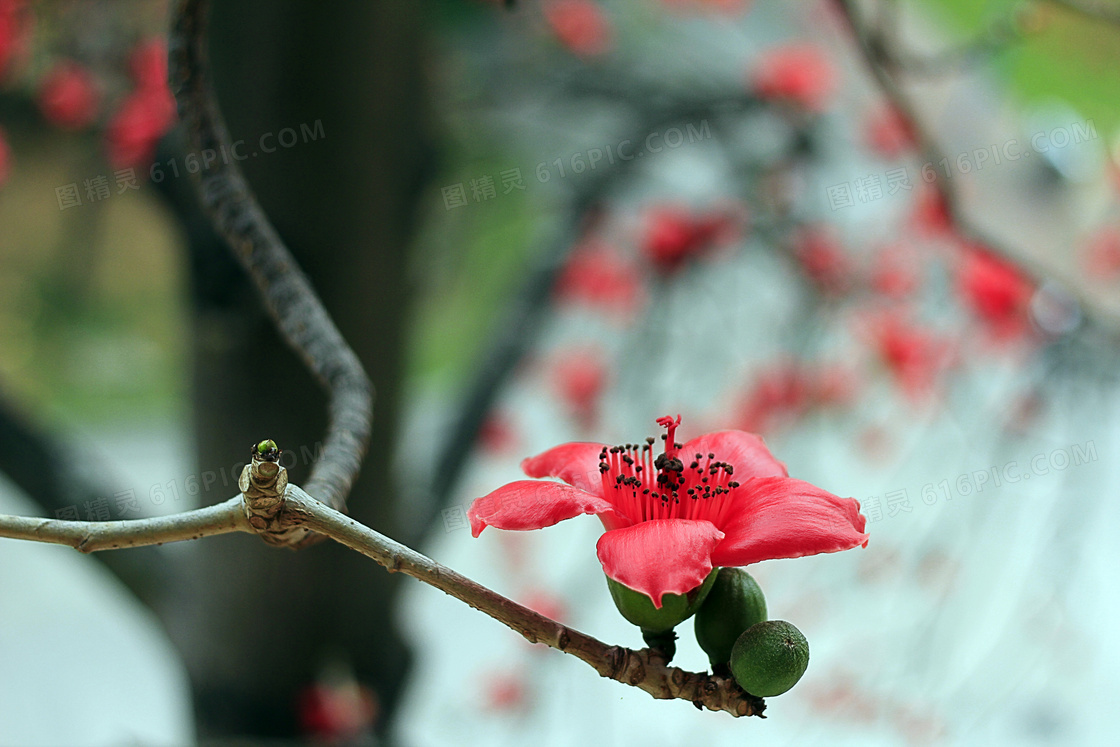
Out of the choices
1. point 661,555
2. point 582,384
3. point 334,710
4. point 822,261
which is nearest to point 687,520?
point 661,555

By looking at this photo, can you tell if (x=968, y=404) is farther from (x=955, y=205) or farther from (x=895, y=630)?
(x=955, y=205)

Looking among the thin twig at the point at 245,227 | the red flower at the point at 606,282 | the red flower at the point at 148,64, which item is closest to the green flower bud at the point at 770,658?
the thin twig at the point at 245,227

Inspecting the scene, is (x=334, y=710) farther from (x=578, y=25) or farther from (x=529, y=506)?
(x=578, y=25)

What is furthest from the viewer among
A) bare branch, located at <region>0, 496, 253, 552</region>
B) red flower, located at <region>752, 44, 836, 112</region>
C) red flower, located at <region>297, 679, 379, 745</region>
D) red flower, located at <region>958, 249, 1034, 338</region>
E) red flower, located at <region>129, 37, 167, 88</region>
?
red flower, located at <region>752, 44, 836, 112</region>

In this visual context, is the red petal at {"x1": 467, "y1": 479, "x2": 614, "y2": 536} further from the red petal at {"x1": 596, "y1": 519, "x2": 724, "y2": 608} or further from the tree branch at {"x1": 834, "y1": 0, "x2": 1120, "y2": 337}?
the tree branch at {"x1": 834, "y1": 0, "x2": 1120, "y2": 337}

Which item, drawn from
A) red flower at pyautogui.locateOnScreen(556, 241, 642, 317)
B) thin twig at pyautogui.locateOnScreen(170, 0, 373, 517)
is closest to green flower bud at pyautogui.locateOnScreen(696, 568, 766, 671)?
thin twig at pyautogui.locateOnScreen(170, 0, 373, 517)

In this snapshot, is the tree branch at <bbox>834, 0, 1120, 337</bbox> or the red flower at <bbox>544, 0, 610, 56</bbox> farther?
the red flower at <bbox>544, 0, 610, 56</bbox>

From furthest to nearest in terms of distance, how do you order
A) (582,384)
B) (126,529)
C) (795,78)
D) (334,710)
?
1. (582,384)
2. (795,78)
3. (334,710)
4. (126,529)
